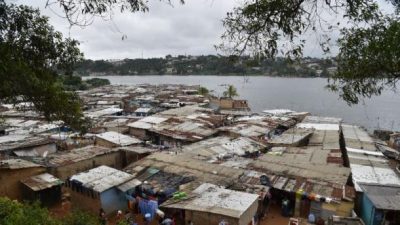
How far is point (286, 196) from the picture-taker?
15.6 m

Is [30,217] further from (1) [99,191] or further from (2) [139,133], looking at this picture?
(2) [139,133]

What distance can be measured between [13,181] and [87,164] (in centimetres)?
358

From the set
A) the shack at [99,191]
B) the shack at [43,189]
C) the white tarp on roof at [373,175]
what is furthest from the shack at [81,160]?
the white tarp on roof at [373,175]

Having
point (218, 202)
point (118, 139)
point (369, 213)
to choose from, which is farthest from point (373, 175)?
point (118, 139)

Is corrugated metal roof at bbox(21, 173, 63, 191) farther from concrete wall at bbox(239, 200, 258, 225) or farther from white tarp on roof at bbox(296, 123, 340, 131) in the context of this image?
white tarp on roof at bbox(296, 123, 340, 131)

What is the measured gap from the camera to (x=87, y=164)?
60.0 ft

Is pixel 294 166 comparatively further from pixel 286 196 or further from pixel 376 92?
pixel 376 92

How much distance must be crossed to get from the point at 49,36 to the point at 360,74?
7774 millimetres

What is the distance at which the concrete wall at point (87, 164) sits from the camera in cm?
1718

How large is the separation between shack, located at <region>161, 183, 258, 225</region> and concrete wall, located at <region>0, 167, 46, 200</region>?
764 cm

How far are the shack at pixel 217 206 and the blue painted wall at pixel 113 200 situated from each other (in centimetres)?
316

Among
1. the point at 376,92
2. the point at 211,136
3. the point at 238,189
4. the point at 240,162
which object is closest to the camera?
the point at 376,92

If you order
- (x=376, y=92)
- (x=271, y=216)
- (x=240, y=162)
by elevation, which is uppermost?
(x=376, y=92)

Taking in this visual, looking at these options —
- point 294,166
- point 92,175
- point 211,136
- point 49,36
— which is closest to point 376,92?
point 49,36
